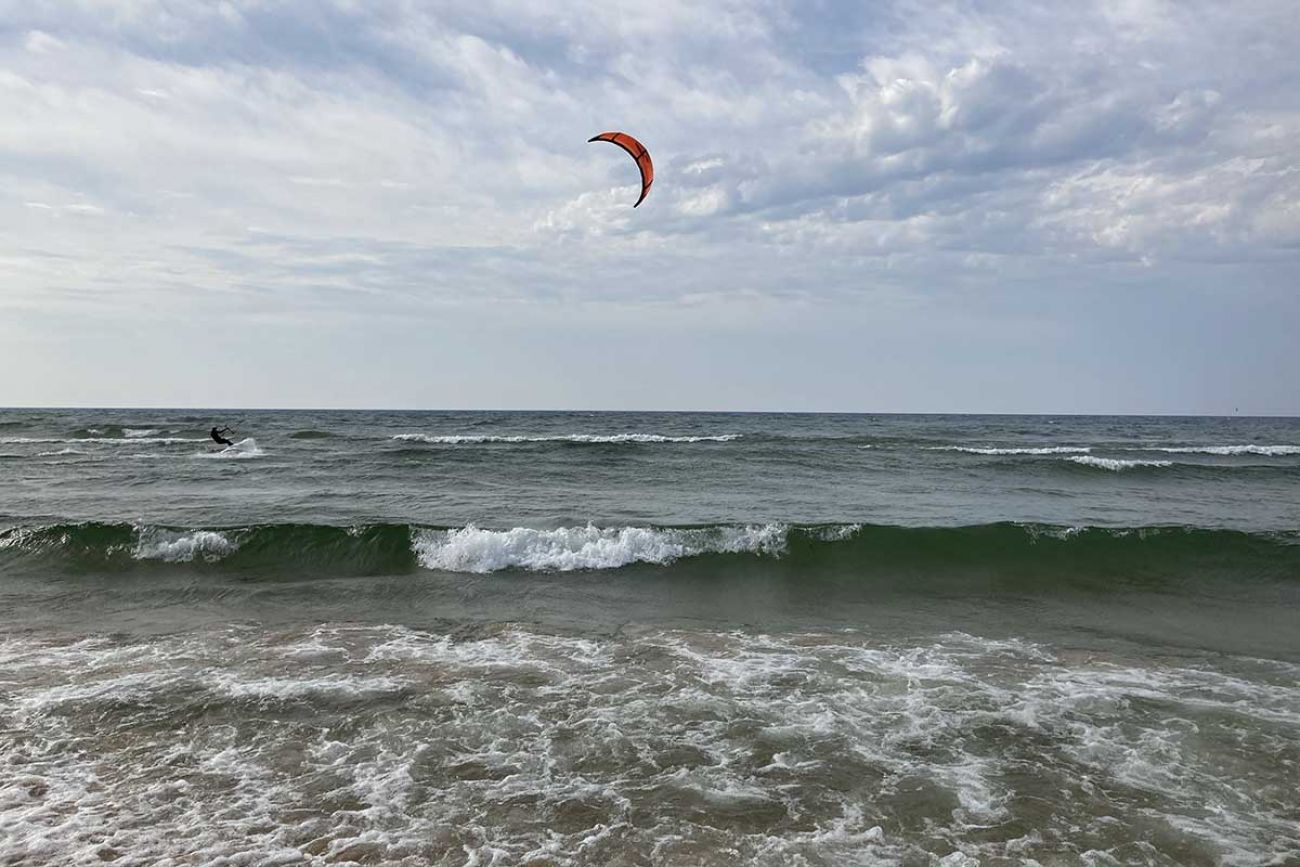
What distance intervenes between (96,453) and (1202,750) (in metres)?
37.2

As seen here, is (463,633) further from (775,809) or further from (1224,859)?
(1224,859)

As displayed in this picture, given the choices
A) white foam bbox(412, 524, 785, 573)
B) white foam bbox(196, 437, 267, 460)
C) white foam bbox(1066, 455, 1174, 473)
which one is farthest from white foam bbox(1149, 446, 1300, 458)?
white foam bbox(196, 437, 267, 460)

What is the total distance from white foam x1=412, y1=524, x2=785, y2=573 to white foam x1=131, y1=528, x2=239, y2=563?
320 cm

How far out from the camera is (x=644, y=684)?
7281 mm

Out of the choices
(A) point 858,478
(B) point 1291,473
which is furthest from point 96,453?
(B) point 1291,473

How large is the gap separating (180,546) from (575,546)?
21.6 feet

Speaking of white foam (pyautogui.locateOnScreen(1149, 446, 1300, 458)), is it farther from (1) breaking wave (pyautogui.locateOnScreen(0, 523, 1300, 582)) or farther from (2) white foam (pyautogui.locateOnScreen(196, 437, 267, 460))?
(2) white foam (pyautogui.locateOnScreen(196, 437, 267, 460))

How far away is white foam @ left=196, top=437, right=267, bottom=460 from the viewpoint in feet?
100

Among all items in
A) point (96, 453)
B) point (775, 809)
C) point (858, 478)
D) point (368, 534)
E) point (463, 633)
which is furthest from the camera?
point (96, 453)

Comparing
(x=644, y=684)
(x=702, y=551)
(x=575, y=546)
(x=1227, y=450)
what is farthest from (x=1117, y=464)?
(x=644, y=684)

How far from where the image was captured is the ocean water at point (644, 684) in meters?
4.70

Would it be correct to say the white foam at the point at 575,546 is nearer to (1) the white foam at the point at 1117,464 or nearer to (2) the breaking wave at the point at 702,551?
(2) the breaking wave at the point at 702,551

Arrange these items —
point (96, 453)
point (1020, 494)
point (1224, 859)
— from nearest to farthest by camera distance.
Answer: point (1224, 859) → point (1020, 494) → point (96, 453)

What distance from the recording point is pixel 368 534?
13.8 metres
